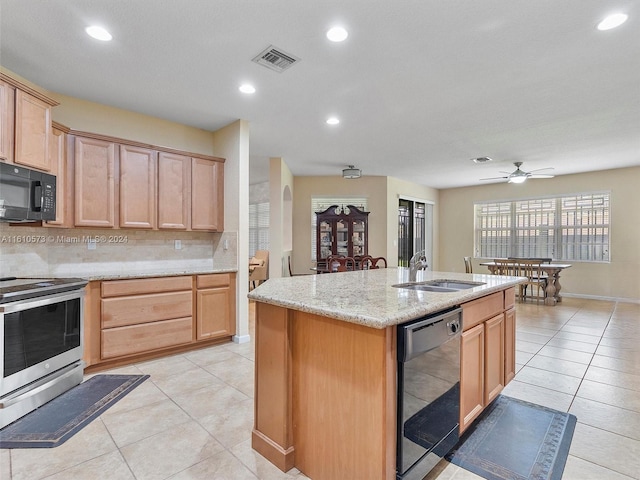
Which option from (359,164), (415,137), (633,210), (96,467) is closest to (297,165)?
(359,164)

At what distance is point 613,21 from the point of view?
2123 mm

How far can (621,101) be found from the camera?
10.9 feet

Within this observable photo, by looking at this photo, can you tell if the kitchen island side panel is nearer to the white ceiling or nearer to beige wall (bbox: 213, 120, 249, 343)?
the white ceiling

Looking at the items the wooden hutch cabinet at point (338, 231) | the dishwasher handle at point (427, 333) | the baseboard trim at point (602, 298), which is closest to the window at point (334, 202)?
the wooden hutch cabinet at point (338, 231)

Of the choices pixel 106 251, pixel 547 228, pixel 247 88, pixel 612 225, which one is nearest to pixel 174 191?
pixel 106 251

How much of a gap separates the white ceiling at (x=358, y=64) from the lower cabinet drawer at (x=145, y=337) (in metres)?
2.21

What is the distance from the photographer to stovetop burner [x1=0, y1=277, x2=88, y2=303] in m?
2.21

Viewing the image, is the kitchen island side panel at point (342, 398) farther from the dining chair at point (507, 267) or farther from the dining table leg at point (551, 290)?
the dining table leg at point (551, 290)

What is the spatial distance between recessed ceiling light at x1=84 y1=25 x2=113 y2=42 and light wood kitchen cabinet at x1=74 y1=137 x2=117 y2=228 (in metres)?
1.23

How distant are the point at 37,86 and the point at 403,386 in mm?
3873

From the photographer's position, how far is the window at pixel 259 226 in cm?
855

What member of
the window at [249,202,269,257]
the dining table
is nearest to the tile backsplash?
the window at [249,202,269,257]

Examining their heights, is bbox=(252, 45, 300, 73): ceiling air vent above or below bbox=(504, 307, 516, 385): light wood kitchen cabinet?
above

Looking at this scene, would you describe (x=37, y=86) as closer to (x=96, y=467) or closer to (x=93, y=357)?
(x=93, y=357)
